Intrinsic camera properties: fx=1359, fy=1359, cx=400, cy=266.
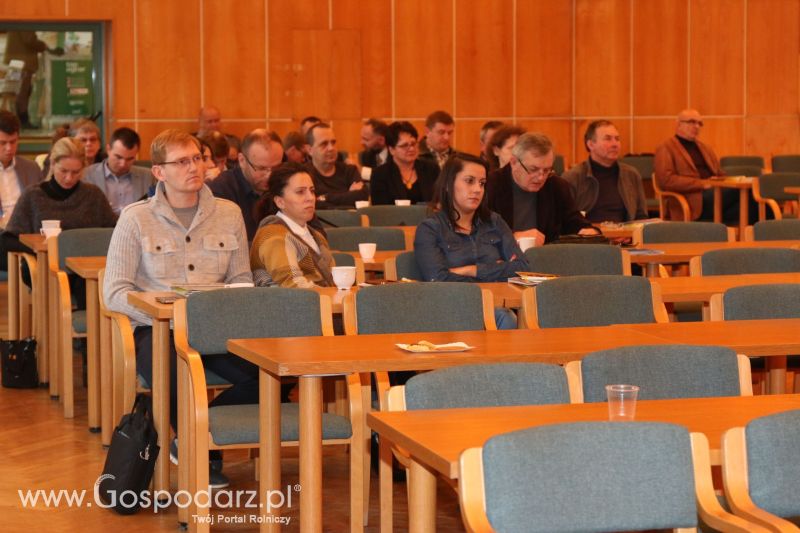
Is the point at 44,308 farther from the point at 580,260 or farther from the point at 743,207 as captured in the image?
the point at 743,207

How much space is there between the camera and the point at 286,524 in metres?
4.80

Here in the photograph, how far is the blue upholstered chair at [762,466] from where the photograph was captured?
278cm

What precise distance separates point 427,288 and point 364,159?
7.74 m

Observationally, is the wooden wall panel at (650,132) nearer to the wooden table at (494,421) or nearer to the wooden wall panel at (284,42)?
the wooden wall panel at (284,42)

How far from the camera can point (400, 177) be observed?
969 centimetres

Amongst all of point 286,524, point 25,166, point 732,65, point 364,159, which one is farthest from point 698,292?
Answer: point 732,65

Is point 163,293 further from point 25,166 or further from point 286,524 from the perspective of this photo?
point 25,166

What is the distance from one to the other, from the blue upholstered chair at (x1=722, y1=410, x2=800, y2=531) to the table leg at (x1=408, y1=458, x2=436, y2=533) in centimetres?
75

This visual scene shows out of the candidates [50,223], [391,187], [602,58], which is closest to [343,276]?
[50,223]

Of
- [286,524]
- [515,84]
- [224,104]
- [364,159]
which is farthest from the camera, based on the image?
[515,84]

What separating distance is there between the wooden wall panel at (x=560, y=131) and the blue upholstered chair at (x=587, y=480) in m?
12.6

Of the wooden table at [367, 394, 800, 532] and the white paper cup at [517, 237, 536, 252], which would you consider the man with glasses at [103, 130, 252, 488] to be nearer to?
the white paper cup at [517, 237, 536, 252]

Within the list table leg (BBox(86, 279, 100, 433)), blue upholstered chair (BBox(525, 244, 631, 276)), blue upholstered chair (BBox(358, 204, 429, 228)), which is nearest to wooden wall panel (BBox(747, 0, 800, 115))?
blue upholstered chair (BBox(358, 204, 429, 228))

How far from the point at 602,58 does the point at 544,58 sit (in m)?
0.67
